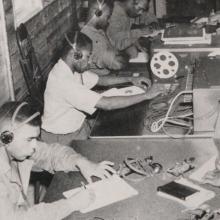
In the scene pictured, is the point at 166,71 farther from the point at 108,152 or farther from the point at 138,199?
the point at 138,199

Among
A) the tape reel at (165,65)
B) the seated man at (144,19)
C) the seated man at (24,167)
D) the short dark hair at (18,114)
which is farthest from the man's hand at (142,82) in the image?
the seated man at (144,19)

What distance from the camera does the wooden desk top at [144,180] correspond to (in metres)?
2.09

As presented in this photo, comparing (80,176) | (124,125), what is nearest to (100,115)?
(124,125)

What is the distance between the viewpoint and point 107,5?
4168 mm

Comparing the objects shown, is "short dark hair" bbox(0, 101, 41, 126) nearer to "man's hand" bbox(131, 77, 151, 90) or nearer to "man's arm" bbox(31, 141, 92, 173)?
"man's arm" bbox(31, 141, 92, 173)

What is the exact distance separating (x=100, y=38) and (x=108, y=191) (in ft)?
7.33

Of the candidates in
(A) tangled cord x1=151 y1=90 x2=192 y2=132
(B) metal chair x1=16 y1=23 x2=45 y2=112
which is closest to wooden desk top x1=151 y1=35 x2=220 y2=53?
(A) tangled cord x1=151 y1=90 x2=192 y2=132

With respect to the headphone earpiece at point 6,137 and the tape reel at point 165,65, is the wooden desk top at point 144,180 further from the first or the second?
the tape reel at point 165,65

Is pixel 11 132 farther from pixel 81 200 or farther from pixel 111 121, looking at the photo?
pixel 111 121

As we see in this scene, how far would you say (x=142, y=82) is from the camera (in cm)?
356

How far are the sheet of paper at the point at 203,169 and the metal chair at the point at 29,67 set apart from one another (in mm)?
1941

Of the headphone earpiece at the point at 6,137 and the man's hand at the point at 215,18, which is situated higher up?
the headphone earpiece at the point at 6,137

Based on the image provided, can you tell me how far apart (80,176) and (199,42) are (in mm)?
1479

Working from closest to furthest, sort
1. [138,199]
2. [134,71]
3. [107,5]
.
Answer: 1. [138,199]
2. [134,71]
3. [107,5]
